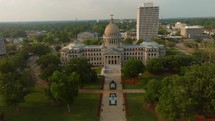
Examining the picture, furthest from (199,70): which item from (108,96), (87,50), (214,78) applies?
(87,50)

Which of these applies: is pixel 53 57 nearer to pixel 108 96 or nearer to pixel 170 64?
pixel 108 96

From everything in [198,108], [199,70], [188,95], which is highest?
[199,70]

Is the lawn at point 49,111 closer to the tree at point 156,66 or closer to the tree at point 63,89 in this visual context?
the tree at point 63,89

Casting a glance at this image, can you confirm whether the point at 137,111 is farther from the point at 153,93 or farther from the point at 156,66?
the point at 156,66

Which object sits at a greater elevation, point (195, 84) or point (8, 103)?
point (195, 84)

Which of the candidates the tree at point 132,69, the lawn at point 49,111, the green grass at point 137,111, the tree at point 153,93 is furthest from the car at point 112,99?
the tree at point 132,69

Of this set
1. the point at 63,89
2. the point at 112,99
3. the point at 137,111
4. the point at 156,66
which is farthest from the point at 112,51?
the point at 63,89

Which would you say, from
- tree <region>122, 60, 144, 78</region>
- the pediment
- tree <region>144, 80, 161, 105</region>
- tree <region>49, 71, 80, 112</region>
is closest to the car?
tree <region>144, 80, 161, 105</region>
